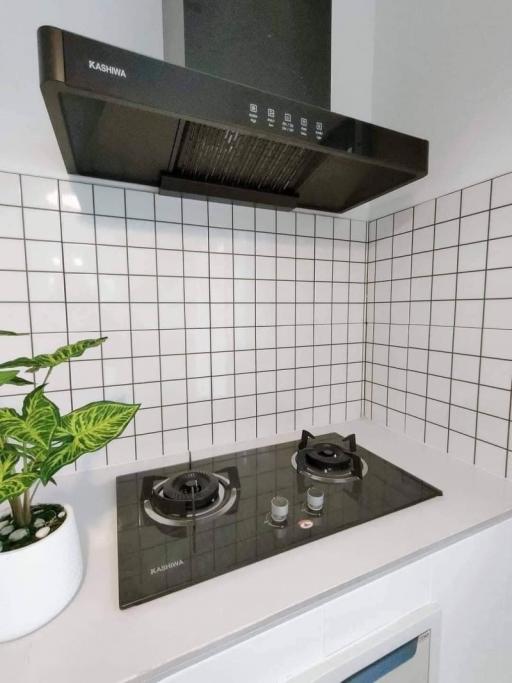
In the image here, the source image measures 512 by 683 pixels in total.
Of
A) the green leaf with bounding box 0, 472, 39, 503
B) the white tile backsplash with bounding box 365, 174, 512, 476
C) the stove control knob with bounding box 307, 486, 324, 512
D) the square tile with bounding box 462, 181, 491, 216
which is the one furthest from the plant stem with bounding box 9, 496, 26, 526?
the square tile with bounding box 462, 181, 491, 216

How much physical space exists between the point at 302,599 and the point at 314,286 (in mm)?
914

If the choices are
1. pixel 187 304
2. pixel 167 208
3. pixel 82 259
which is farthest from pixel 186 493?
pixel 167 208

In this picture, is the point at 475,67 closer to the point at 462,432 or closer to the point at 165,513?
the point at 462,432

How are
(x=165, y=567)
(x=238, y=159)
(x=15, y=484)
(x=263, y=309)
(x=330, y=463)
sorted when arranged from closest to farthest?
1. (x=15, y=484)
2. (x=165, y=567)
3. (x=238, y=159)
4. (x=330, y=463)
5. (x=263, y=309)

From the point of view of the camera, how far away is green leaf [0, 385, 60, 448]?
1.50ft

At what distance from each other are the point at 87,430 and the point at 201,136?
1.99ft

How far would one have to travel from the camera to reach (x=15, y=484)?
417mm

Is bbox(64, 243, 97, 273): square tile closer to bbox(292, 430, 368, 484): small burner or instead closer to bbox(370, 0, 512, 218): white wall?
bbox(292, 430, 368, 484): small burner

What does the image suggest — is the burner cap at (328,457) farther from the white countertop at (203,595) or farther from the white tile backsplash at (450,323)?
the white tile backsplash at (450,323)

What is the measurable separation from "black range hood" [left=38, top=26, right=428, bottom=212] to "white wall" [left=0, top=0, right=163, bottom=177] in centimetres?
12

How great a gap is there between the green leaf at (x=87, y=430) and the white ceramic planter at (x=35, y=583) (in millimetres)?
119

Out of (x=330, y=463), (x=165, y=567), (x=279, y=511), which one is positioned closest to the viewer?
(x=165, y=567)

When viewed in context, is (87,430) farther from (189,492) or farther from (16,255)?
(16,255)

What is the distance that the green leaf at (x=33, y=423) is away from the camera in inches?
18.0
